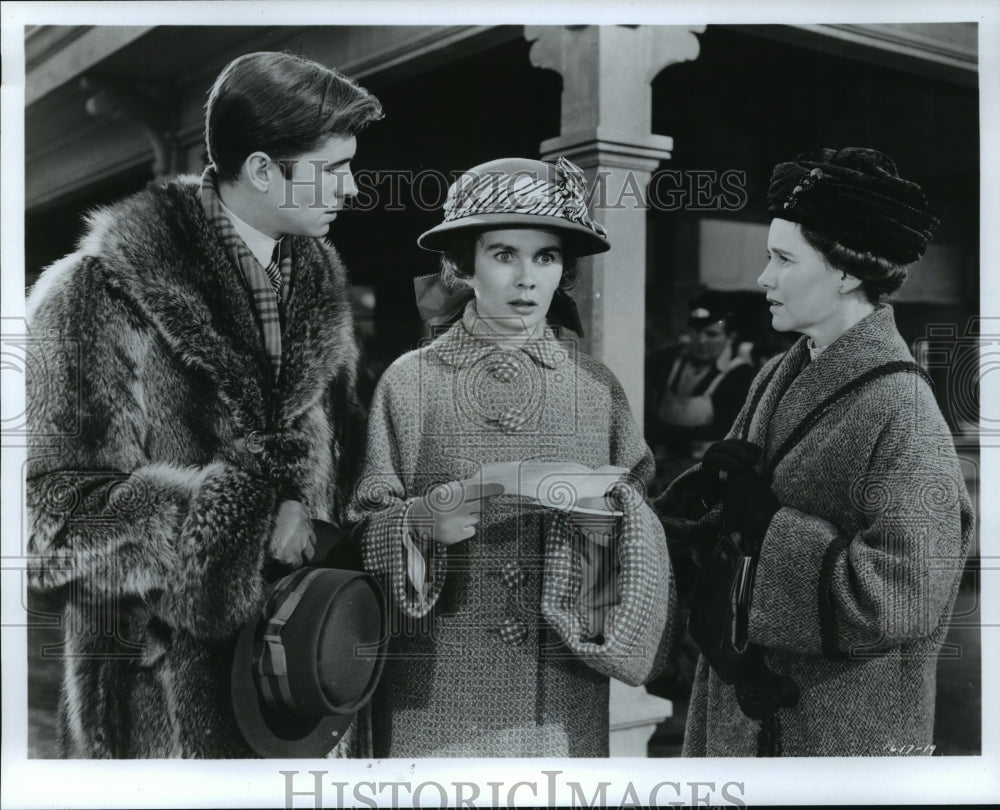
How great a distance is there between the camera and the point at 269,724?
3094mm

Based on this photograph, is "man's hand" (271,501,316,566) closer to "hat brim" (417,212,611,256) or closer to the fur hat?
"hat brim" (417,212,611,256)

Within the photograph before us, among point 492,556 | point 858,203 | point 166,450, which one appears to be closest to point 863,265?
point 858,203

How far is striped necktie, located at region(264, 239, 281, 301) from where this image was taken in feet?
10.2

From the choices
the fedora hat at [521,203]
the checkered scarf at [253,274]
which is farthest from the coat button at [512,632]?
the fedora hat at [521,203]

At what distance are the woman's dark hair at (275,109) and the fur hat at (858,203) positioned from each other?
1.22m

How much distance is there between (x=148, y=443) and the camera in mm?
2955

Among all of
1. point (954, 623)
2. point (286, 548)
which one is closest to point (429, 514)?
point (286, 548)

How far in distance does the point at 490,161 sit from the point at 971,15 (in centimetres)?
144

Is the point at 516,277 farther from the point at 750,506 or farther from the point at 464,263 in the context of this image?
the point at 750,506

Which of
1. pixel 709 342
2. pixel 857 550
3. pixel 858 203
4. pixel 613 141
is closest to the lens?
pixel 857 550

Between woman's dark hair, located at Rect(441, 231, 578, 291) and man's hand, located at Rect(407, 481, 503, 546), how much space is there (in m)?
0.56

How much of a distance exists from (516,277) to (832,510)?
1.04 meters

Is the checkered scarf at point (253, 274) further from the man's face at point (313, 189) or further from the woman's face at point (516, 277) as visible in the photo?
the woman's face at point (516, 277)

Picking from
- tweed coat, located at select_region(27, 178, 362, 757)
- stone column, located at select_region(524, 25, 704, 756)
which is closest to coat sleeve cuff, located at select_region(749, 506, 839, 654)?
stone column, located at select_region(524, 25, 704, 756)
